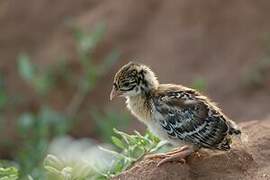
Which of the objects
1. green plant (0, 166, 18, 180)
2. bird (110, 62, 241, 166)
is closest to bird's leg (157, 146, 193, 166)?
bird (110, 62, 241, 166)

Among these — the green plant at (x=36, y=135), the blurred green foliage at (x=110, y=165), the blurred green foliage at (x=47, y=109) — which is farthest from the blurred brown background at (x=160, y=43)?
the blurred green foliage at (x=110, y=165)

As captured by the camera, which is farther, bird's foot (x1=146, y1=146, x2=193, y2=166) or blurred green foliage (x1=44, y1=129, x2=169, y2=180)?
bird's foot (x1=146, y1=146, x2=193, y2=166)

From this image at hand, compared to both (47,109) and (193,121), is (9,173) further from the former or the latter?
(47,109)

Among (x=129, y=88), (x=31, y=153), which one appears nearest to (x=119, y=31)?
(x=31, y=153)

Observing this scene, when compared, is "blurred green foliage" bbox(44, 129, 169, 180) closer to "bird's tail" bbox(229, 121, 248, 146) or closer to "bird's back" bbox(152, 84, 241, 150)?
"bird's back" bbox(152, 84, 241, 150)

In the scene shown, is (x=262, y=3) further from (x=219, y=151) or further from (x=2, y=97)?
(x=219, y=151)

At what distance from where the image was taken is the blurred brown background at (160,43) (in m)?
11.2

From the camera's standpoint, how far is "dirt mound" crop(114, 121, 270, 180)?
184 inches

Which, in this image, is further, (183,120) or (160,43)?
(160,43)

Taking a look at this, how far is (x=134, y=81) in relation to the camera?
525 cm

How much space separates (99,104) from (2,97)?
2.81 metres

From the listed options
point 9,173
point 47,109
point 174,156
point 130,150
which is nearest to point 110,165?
point 130,150

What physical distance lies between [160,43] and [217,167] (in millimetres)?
7135

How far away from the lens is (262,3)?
472 inches
